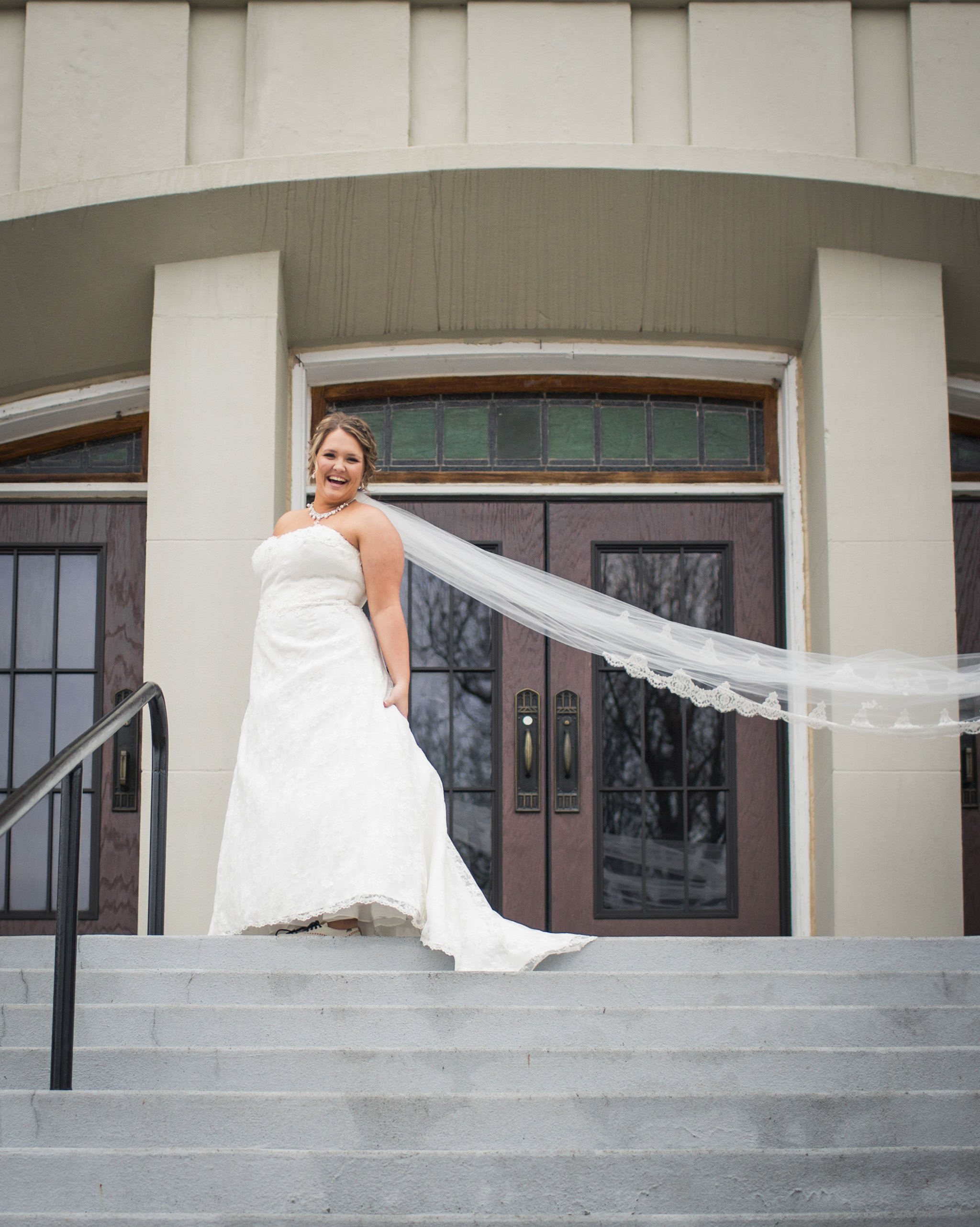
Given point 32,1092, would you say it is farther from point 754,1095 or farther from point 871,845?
point 871,845

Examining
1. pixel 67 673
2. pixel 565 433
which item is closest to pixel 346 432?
pixel 565 433

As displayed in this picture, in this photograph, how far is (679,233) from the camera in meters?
6.80

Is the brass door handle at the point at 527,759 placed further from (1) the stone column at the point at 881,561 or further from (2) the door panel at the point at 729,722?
(1) the stone column at the point at 881,561

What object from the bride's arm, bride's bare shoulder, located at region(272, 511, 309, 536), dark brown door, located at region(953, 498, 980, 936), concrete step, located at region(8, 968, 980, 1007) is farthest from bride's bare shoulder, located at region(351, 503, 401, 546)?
dark brown door, located at region(953, 498, 980, 936)

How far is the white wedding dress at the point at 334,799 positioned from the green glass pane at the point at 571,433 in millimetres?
2430

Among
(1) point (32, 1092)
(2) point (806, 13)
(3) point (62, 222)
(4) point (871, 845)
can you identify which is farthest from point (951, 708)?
(3) point (62, 222)

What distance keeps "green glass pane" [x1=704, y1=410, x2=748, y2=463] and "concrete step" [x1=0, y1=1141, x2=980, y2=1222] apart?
15.2 feet

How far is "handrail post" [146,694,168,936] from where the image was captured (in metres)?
5.30

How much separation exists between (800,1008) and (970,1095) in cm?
58

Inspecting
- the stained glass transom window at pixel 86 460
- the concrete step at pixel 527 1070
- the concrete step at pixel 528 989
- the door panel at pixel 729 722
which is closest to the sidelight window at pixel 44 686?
the stained glass transom window at pixel 86 460

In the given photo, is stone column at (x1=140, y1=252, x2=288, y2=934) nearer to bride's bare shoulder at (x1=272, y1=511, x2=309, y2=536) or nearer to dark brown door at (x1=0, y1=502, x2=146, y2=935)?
dark brown door at (x1=0, y1=502, x2=146, y2=935)

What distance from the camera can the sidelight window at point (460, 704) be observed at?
702 cm

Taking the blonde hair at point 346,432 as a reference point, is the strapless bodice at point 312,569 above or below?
below

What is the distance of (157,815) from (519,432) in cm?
302
